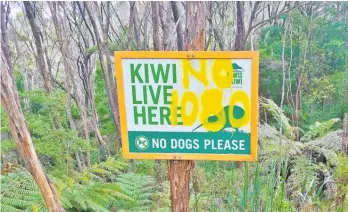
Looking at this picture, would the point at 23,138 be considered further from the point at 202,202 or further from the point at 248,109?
the point at 202,202

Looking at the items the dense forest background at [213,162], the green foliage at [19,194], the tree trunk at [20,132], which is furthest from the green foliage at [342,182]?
the green foliage at [19,194]

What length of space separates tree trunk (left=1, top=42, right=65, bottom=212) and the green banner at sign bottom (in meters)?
0.46

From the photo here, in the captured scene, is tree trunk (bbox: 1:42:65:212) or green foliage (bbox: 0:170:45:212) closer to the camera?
tree trunk (bbox: 1:42:65:212)

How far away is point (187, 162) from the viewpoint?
1.45 metres

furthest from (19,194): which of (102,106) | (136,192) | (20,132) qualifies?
(102,106)

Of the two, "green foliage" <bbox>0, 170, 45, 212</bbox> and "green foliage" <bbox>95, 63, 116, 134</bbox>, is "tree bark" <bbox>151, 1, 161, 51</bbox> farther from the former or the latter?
"green foliage" <bbox>0, 170, 45, 212</bbox>

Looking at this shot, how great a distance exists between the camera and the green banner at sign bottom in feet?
4.49

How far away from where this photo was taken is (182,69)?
4.42 feet

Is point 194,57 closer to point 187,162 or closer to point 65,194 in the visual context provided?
point 187,162

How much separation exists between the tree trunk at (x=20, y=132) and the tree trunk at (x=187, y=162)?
0.55 metres

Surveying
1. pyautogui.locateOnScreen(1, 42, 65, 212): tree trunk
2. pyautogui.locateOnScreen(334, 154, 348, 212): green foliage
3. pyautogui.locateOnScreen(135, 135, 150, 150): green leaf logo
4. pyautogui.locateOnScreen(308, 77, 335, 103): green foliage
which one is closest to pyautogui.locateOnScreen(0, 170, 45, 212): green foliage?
pyautogui.locateOnScreen(1, 42, 65, 212): tree trunk

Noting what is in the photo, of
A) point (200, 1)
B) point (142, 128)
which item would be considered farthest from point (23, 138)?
point (200, 1)

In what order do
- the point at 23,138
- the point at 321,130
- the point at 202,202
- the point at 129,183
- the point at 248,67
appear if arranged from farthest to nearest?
the point at 321,130 < the point at 129,183 < the point at 202,202 < the point at 23,138 < the point at 248,67

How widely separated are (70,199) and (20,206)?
28cm
